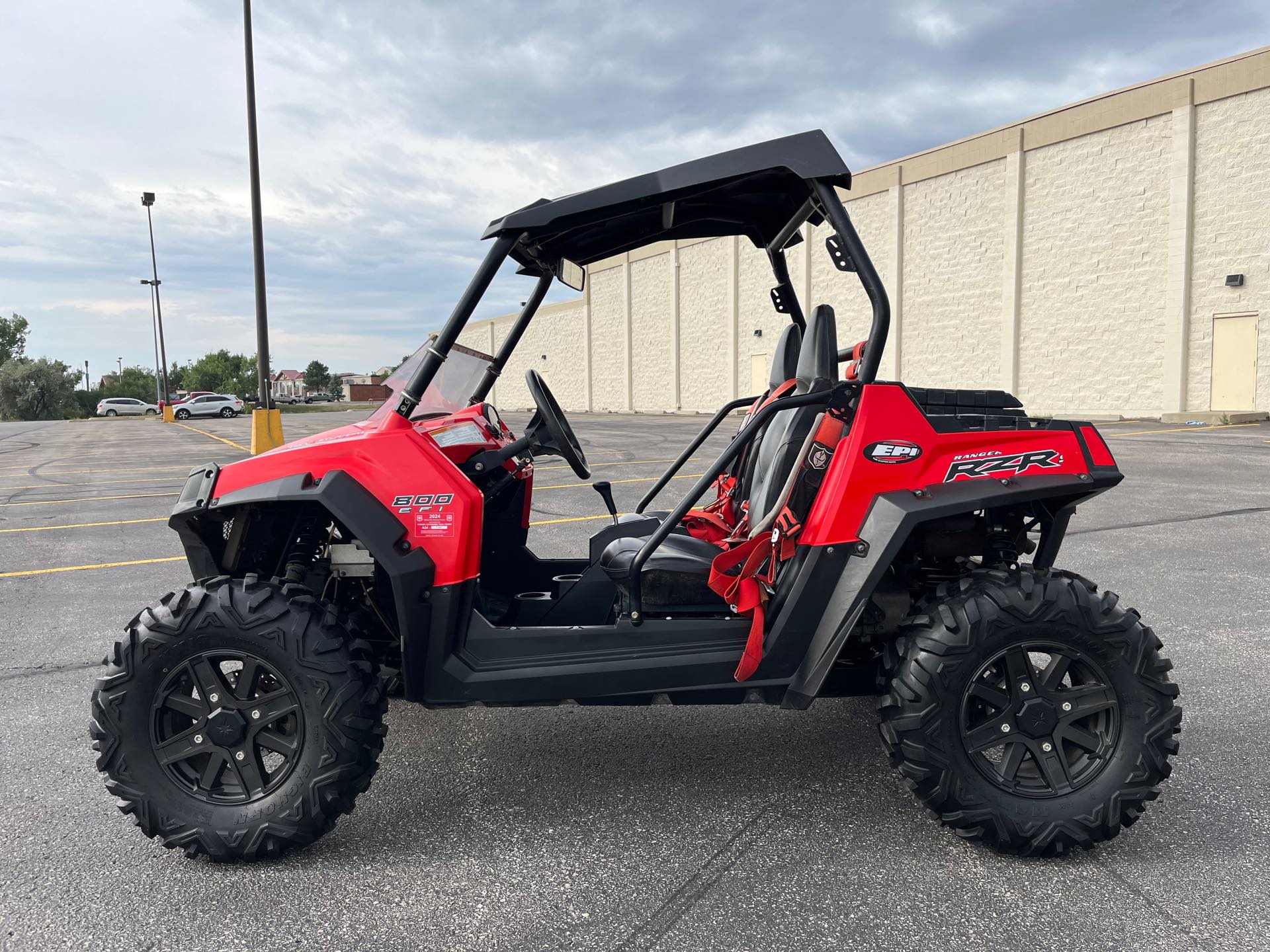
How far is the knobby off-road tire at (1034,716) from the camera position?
2.31m

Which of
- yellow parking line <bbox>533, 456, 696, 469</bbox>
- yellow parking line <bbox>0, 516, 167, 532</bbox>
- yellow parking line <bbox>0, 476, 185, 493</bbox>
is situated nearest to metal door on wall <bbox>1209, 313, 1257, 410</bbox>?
yellow parking line <bbox>533, 456, 696, 469</bbox>

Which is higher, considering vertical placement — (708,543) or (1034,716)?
(708,543)

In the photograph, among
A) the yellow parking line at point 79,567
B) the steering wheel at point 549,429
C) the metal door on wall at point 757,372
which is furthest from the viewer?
the metal door on wall at point 757,372

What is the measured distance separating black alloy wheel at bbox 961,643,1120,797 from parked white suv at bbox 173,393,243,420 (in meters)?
49.6

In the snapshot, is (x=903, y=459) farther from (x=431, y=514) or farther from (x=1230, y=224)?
(x=1230, y=224)

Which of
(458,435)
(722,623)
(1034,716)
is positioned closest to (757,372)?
(458,435)

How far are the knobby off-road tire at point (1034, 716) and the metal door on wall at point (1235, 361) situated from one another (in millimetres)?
21327

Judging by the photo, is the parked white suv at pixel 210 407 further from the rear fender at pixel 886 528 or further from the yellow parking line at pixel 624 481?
the rear fender at pixel 886 528

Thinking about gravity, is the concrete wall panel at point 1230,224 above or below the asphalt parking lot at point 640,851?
above

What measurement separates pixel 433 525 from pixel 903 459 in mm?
1424

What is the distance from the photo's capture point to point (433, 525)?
8.05 ft

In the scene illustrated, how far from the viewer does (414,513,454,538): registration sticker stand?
2.45 meters

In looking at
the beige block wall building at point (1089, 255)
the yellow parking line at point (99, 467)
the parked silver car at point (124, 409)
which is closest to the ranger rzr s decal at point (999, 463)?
the beige block wall building at point (1089, 255)

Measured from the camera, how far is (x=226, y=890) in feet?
7.27
